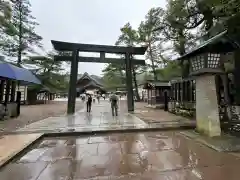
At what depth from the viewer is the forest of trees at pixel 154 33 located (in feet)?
27.7

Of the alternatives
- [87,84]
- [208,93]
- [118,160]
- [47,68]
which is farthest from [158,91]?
[87,84]

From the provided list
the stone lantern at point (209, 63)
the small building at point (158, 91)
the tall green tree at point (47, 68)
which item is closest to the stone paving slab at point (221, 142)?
the stone lantern at point (209, 63)

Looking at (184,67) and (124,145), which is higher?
(184,67)

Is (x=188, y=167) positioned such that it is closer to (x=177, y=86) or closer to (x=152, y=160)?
(x=152, y=160)

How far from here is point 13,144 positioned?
5.81 m

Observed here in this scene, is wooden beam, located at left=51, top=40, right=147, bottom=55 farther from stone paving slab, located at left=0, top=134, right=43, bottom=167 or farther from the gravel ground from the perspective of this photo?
stone paving slab, located at left=0, top=134, right=43, bottom=167

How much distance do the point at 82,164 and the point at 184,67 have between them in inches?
550

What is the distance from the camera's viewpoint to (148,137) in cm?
705

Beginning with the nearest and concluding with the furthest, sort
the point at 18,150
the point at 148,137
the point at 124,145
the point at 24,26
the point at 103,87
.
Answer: the point at 18,150, the point at 124,145, the point at 148,137, the point at 24,26, the point at 103,87

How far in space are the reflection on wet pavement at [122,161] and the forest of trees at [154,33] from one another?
411cm

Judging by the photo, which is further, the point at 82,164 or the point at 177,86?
the point at 177,86

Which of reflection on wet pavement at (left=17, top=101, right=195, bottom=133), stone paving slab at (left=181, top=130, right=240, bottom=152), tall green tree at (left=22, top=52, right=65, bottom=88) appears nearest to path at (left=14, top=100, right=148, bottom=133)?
reflection on wet pavement at (left=17, top=101, right=195, bottom=133)

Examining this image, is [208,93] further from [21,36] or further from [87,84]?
[87,84]

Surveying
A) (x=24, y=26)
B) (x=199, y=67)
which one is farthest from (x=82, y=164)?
(x=24, y=26)
